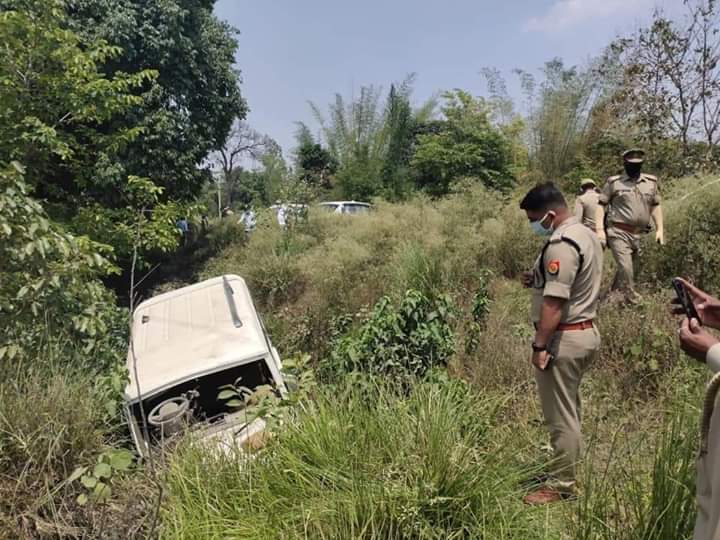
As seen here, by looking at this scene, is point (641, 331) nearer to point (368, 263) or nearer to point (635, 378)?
point (635, 378)

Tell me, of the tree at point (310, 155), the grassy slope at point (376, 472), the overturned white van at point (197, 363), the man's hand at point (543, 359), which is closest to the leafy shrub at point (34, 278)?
the grassy slope at point (376, 472)

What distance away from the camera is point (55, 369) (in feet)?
9.30

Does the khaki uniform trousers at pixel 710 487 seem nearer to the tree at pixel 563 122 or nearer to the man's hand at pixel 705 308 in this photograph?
the man's hand at pixel 705 308

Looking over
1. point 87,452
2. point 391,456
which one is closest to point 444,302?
point 391,456

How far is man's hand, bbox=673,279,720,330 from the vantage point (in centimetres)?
170

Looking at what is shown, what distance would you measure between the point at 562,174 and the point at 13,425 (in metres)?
14.8

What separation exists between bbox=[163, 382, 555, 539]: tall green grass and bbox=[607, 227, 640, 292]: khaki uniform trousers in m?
3.83

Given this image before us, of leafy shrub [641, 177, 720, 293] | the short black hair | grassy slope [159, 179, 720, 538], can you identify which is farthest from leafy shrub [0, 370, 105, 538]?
leafy shrub [641, 177, 720, 293]

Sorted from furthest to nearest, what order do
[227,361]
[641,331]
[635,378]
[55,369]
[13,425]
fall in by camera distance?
1. [641,331]
2. [635,378]
3. [227,361]
4. [55,369]
5. [13,425]

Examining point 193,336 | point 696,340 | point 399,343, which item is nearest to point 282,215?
point 193,336

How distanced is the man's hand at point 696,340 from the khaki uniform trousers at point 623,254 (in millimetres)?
4418

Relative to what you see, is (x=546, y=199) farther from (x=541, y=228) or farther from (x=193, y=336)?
(x=193, y=336)

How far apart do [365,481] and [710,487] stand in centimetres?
119

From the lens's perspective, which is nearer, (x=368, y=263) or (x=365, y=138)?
(x=368, y=263)
